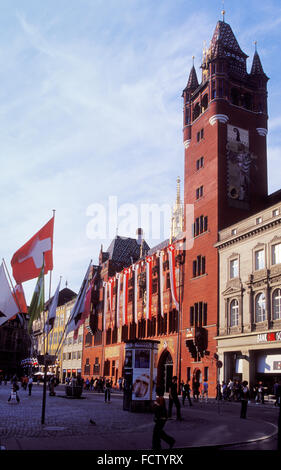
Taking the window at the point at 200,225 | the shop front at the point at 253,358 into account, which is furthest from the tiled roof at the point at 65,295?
the shop front at the point at 253,358

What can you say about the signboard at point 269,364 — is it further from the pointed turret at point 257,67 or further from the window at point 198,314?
the pointed turret at point 257,67

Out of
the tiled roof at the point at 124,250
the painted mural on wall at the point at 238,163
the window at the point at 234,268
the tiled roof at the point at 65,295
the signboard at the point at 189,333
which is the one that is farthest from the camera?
the tiled roof at the point at 65,295

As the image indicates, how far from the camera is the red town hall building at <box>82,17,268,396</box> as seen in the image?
5081 centimetres

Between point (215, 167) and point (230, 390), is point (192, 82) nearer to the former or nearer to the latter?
point (215, 167)

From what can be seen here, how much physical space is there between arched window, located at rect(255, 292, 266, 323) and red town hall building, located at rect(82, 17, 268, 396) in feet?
22.0

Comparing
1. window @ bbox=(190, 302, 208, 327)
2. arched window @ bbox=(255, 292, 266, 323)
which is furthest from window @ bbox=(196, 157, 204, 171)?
arched window @ bbox=(255, 292, 266, 323)

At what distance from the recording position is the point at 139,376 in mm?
28109

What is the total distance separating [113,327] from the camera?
8156 cm

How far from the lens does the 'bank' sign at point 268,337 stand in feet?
126

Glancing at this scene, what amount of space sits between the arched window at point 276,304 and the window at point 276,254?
244 centimetres

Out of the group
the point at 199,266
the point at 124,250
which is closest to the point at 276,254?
the point at 199,266

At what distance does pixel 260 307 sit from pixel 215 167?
688 inches

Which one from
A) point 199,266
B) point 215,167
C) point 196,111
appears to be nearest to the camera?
point 215,167
